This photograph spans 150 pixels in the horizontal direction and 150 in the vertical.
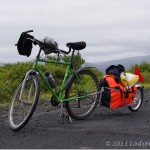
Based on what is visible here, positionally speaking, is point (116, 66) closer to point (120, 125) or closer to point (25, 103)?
point (120, 125)

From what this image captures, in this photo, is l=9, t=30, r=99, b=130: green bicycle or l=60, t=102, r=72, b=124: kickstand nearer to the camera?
l=9, t=30, r=99, b=130: green bicycle

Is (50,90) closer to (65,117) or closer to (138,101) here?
(65,117)

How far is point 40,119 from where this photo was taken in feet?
25.2

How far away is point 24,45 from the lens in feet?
23.0

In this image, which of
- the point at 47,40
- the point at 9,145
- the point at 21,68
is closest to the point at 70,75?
the point at 47,40

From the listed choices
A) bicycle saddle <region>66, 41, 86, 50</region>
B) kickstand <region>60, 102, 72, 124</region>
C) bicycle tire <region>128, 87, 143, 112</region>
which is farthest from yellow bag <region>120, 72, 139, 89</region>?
kickstand <region>60, 102, 72, 124</region>

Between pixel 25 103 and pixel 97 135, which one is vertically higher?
pixel 25 103

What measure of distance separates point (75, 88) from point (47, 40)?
115 centimetres

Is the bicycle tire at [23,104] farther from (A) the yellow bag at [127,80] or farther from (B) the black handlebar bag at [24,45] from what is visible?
→ (A) the yellow bag at [127,80]

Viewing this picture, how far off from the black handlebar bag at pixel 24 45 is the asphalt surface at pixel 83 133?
1.18m

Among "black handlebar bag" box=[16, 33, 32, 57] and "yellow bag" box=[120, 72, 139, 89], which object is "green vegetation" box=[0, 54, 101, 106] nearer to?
"yellow bag" box=[120, 72, 139, 89]

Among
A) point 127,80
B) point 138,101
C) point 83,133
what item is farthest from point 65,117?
point 138,101

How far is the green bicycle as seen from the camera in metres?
6.90

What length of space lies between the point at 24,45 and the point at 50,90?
0.85m
